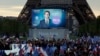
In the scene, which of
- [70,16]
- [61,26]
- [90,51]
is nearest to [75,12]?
[70,16]

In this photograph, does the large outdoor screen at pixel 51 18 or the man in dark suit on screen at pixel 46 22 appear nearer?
the man in dark suit on screen at pixel 46 22

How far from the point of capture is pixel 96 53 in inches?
1300

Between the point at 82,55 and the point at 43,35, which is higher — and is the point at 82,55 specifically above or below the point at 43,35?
above

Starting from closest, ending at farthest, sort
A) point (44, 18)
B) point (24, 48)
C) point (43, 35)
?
point (24, 48)
point (43, 35)
point (44, 18)

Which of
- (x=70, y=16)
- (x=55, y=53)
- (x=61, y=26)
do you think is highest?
(x=55, y=53)

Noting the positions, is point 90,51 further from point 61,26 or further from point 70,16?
point 70,16

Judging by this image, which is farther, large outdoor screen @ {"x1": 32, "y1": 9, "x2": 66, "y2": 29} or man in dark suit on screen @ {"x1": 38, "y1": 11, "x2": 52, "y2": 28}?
large outdoor screen @ {"x1": 32, "y1": 9, "x2": 66, "y2": 29}

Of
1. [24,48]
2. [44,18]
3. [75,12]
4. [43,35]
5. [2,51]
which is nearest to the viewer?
[2,51]

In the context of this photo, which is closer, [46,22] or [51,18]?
[46,22]

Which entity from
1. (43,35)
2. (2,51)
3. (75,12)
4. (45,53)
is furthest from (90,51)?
(75,12)

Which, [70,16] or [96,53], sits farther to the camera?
[70,16]

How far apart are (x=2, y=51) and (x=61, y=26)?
31584 millimetres

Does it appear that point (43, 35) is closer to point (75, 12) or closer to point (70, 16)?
point (75, 12)

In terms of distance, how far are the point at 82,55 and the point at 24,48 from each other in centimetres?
322
